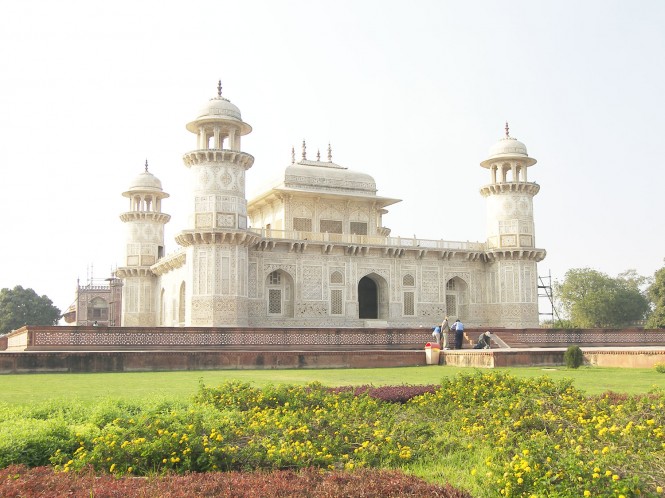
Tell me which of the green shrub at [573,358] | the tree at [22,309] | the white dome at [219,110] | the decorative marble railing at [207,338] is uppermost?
the white dome at [219,110]

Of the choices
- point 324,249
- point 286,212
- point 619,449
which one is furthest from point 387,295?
point 619,449

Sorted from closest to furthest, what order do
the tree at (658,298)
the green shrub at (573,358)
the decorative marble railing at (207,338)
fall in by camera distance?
the green shrub at (573,358) < the decorative marble railing at (207,338) < the tree at (658,298)

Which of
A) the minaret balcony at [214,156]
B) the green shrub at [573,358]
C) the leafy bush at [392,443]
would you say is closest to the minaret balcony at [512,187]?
the minaret balcony at [214,156]

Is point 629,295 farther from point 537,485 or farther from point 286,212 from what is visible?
point 537,485

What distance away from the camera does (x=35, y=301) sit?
200 feet

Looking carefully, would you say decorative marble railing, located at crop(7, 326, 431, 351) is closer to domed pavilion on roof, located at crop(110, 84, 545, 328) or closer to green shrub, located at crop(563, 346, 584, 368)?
domed pavilion on roof, located at crop(110, 84, 545, 328)

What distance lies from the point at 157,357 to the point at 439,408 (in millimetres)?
10660

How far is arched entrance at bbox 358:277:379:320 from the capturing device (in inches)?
1282

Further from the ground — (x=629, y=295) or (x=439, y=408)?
(x=629, y=295)

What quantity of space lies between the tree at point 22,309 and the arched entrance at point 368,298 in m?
36.4

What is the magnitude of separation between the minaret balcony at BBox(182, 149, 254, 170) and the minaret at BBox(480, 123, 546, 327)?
11.5 m

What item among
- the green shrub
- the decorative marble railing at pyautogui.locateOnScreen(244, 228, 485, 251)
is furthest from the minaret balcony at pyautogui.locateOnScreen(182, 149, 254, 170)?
the green shrub

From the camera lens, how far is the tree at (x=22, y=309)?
5844 centimetres

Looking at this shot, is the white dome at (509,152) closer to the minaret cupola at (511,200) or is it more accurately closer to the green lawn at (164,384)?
the minaret cupola at (511,200)
